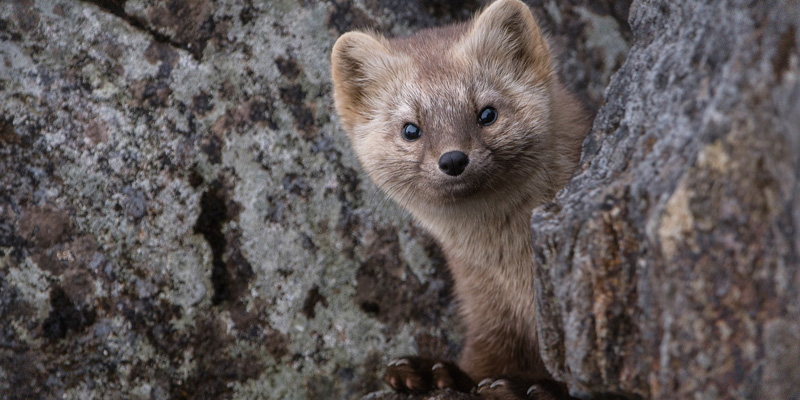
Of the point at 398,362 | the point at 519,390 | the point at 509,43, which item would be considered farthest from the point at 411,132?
the point at 519,390

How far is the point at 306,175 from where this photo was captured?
368 cm

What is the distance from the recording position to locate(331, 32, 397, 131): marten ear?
334 cm

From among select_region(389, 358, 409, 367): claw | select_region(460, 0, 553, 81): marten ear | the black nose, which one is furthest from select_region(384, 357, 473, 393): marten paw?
select_region(460, 0, 553, 81): marten ear

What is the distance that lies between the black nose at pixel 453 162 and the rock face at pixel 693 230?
678mm

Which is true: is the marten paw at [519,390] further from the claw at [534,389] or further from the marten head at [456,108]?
the marten head at [456,108]

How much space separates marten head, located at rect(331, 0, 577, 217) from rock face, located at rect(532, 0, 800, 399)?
82cm

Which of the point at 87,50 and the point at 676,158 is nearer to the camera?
the point at 676,158

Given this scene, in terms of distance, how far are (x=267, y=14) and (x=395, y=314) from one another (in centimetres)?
178

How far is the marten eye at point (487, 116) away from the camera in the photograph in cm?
314

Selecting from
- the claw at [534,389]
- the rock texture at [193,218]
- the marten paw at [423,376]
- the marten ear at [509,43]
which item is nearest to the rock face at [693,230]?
the claw at [534,389]

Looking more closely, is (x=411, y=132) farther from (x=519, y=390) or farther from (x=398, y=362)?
(x=519, y=390)

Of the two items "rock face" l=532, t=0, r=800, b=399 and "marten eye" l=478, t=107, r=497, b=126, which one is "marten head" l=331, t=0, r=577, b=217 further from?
"rock face" l=532, t=0, r=800, b=399

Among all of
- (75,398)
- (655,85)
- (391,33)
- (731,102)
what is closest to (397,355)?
(75,398)

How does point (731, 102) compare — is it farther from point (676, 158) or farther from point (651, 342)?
point (651, 342)
